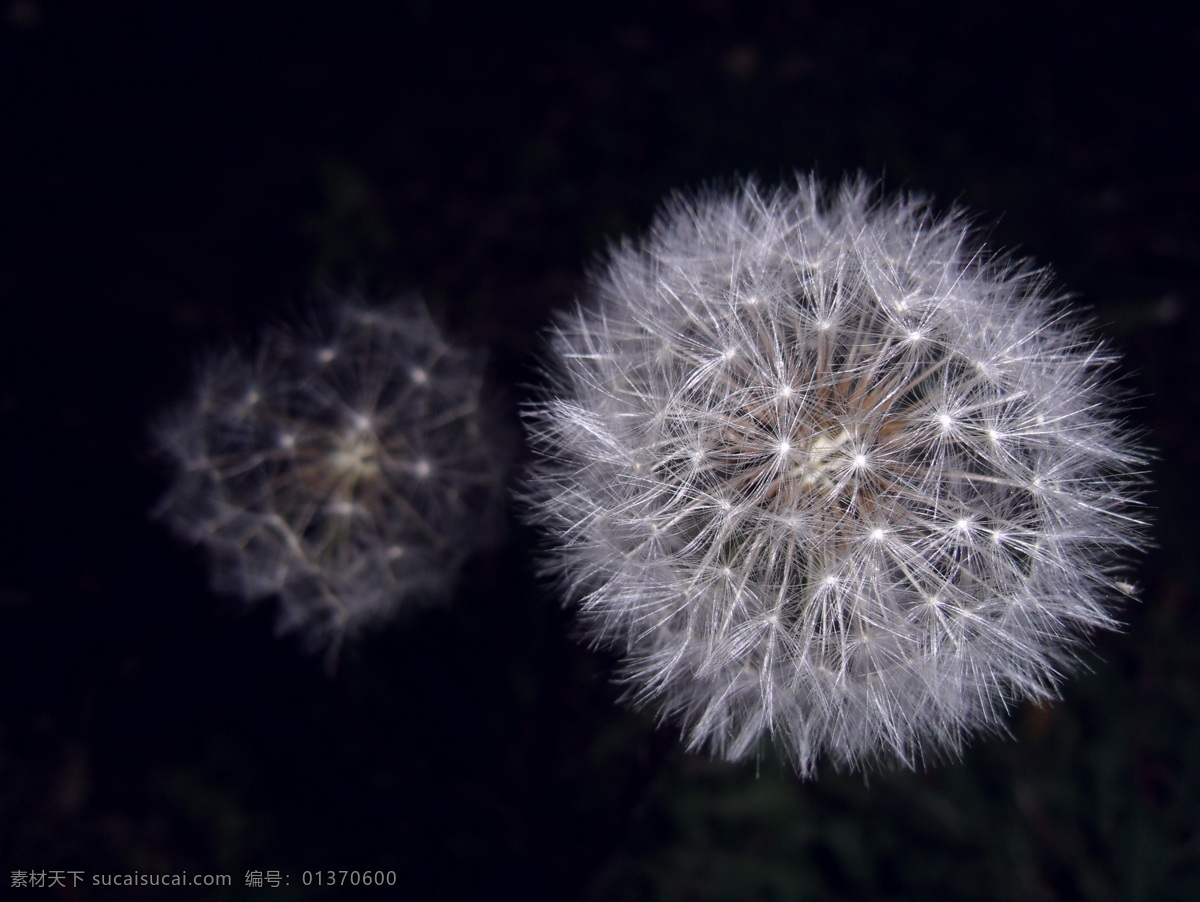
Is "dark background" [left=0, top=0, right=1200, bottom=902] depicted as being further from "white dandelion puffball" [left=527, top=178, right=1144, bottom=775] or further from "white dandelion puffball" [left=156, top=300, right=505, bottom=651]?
"white dandelion puffball" [left=527, top=178, right=1144, bottom=775]

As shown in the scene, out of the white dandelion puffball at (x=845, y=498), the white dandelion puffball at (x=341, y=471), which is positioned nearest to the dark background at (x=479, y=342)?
the white dandelion puffball at (x=341, y=471)

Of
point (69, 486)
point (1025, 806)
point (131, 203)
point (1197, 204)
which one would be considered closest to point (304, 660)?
point (69, 486)

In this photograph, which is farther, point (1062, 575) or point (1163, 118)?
point (1163, 118)

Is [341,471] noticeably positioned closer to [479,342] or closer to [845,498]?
[479,342]

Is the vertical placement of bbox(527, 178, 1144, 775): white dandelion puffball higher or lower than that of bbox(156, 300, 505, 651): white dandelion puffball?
lower

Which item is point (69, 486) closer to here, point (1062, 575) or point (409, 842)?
point (409, 842)

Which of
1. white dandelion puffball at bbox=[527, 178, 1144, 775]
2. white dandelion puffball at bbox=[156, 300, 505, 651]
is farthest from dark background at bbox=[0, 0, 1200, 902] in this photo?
white dandelion puffball at bbox=[527, 178, 1144, 775]
